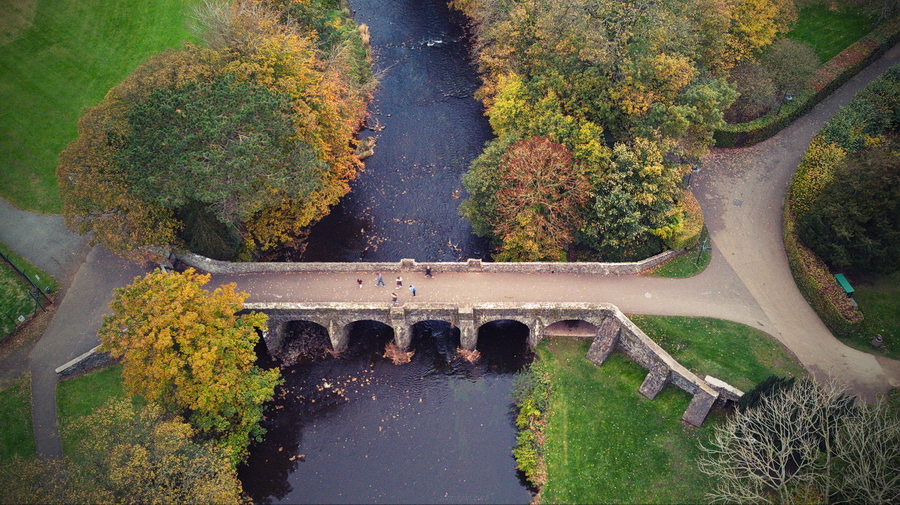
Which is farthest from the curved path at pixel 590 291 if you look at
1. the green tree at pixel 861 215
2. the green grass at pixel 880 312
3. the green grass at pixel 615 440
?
the green grass at pixel 615 440

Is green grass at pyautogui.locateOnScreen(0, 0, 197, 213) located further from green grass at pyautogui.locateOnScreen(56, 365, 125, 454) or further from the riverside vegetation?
the riverside vegetation

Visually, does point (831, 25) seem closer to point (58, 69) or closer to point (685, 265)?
point (685, 265)

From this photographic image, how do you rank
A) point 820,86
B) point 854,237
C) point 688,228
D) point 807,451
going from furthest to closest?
point 820,86 → point 688,228 → point 854,237 → point 807,451

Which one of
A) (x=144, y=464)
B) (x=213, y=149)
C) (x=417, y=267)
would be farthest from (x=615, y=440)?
(x=213, y=149)

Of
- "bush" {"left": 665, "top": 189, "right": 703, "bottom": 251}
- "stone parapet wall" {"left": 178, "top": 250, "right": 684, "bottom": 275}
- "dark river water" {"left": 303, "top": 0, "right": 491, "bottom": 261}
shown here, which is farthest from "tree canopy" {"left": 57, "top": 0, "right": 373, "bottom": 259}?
"bush" {"left": 665, "top": 189, "right": 703, "bottom": 251}

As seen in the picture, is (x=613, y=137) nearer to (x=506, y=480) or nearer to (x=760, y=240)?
(x=760, y=240)

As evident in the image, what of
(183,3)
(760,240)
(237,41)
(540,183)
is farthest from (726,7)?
(183,3)
